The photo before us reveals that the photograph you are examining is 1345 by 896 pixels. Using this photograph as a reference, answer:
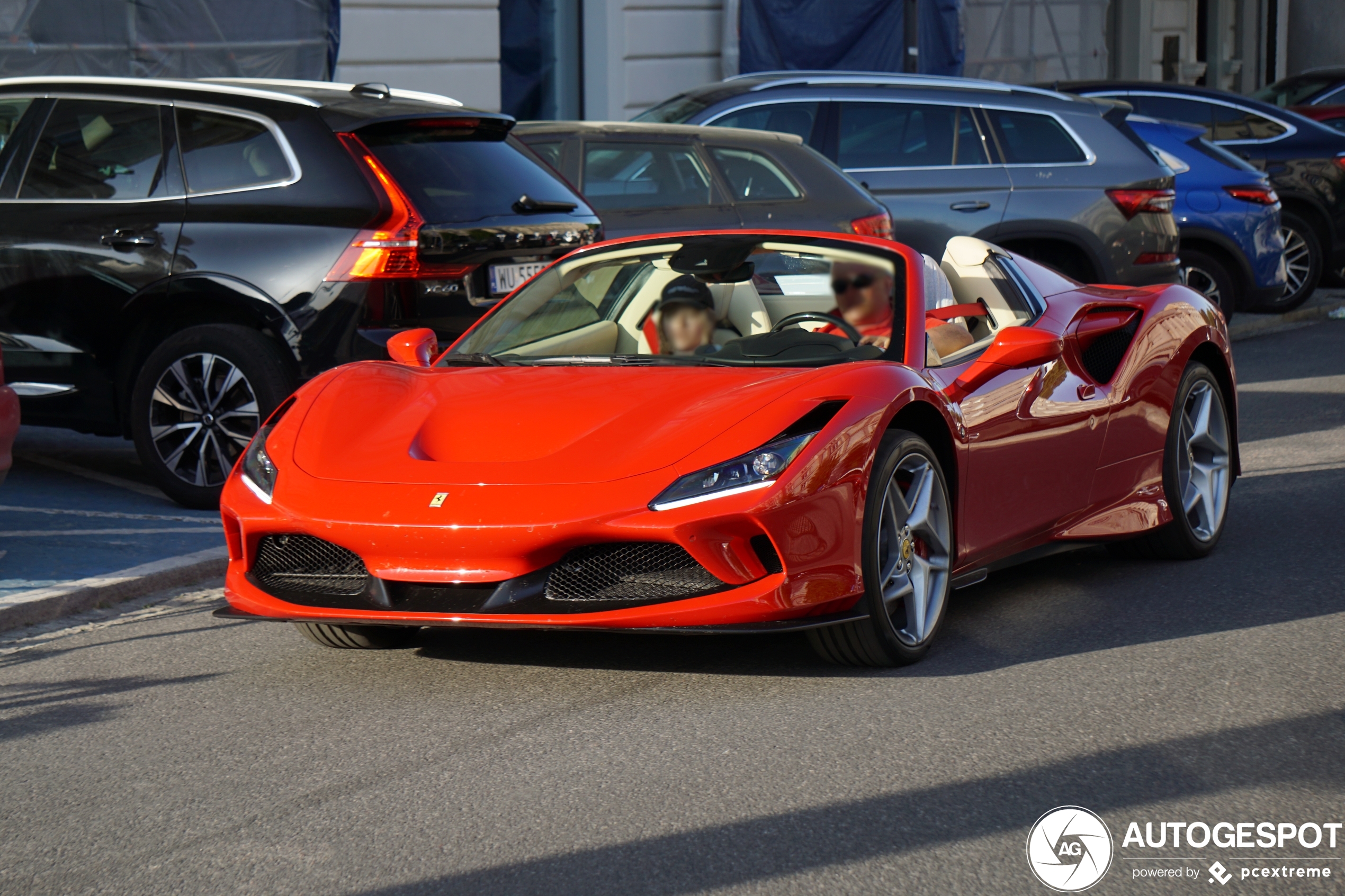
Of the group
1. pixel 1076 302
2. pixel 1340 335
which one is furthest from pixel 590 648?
pixel 1340 335

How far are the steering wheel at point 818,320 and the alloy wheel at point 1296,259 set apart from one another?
12.2 m

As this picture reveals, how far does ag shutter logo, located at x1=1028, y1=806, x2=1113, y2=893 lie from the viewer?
3455 mm

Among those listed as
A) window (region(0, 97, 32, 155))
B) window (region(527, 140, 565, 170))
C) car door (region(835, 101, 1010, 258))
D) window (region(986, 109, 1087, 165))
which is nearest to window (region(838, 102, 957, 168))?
car door (region(835, 101, 1010, 258))

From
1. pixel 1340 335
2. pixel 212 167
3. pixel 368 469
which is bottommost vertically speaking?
pixel 1340 335

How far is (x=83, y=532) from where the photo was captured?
23.3ft

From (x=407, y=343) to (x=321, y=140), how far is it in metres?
2.13

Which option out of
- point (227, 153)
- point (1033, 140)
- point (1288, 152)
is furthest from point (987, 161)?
point (227, 153)

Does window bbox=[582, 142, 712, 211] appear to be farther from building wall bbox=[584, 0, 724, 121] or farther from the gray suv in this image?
building wall bbox=[584, 0, 724, 121]

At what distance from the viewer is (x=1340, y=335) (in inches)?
587

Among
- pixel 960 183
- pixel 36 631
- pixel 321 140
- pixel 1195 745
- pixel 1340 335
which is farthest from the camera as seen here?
pixel 1340 335

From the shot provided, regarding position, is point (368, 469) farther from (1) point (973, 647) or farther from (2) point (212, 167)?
(2) point (212, 167)

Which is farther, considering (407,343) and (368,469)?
(407,343)

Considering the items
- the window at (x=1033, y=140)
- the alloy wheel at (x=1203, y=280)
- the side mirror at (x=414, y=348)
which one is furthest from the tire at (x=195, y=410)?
the alloy wheel at (x=1203, y=280)

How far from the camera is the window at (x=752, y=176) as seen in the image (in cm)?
1090
